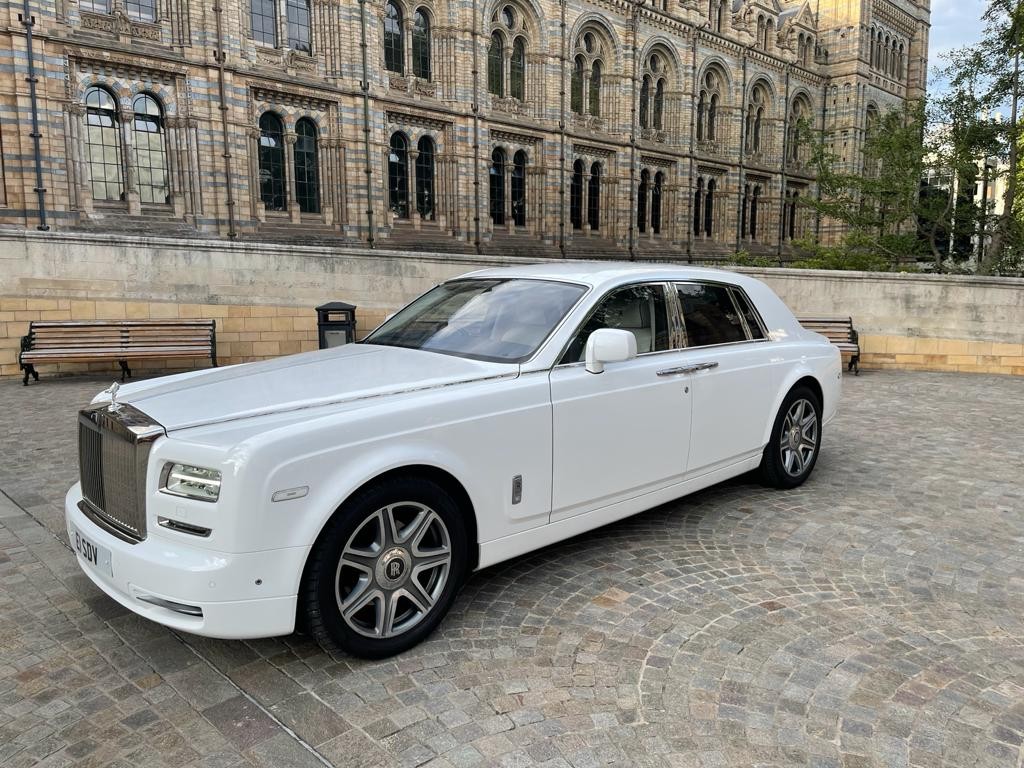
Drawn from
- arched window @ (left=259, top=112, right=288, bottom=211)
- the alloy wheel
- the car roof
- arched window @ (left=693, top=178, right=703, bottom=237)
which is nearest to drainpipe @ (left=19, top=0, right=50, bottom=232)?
arched window @ (left=259, top=112, right=288, bottom=211)

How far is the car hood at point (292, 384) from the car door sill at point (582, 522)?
84 cm

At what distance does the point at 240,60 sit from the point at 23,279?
1316cm

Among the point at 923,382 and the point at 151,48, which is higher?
the point at 151,48

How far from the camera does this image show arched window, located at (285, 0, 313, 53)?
23.6 meters

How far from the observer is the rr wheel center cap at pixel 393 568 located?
10.2ft

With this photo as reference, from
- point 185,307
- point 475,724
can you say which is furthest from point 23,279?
point 475,724

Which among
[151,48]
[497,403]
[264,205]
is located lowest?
[497,403]

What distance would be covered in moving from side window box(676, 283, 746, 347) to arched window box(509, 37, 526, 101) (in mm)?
26977

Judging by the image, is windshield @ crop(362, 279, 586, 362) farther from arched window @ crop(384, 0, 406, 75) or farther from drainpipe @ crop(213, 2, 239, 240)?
arched window @ crop(384, 0, 406, 75)

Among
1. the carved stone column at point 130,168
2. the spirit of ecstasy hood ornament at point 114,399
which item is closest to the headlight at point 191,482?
the spirit of ecstasy hood ornament at point 114,399

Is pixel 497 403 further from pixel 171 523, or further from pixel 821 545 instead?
pixel 821 545

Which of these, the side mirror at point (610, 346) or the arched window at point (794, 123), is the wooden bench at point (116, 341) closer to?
the side mirror at point (610, 346)

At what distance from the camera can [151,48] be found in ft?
67.2

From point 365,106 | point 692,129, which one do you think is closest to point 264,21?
point 365,106
